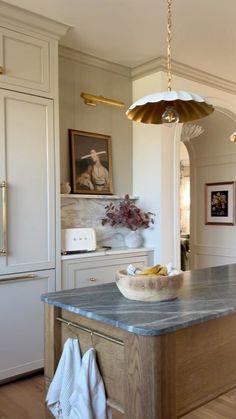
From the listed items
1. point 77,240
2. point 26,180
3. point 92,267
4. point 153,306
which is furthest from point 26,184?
point 153,306

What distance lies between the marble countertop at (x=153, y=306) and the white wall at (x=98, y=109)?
6.26 feet

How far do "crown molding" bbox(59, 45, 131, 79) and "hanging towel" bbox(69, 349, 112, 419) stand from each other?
294 cm

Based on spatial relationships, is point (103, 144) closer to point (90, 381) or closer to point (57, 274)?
point (57, 274)

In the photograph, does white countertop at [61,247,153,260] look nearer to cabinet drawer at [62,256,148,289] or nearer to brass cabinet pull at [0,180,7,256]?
cabinet drawer at [62,256,148,289]

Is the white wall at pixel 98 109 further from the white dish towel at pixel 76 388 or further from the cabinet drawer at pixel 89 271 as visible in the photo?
the white dish towel at pixel 76 388

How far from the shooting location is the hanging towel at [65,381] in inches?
62.1

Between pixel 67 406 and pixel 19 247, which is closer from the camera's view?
pixel 67 406

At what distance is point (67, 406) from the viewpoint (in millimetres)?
1569

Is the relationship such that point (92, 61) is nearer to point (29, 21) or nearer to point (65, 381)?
point (29, 21)

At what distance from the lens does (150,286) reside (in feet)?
5.37

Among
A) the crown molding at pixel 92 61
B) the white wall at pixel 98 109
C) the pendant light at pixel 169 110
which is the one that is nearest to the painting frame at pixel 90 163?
the white wall at pixel 98 109

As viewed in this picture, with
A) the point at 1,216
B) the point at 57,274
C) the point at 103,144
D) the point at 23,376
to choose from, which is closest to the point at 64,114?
the point at 103,144

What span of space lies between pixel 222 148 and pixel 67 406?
14.4 feet

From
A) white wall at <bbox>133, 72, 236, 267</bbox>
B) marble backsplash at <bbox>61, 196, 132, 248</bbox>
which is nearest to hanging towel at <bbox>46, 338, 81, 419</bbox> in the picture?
marble backsplash at <bbox>61, 196, 132, 248</bbox>
